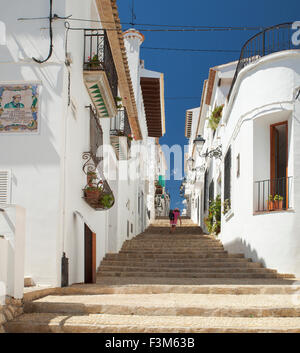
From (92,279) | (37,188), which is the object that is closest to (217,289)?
(92,279)

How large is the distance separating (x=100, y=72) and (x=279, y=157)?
4690 millimetres

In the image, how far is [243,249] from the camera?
13.8m

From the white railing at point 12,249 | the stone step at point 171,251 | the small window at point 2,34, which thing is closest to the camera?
the white railing at point 12,249

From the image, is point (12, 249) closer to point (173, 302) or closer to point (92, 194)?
point (173, 302)

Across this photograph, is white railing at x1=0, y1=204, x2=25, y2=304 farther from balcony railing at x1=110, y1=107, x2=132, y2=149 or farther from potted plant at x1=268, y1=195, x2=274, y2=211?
balcony railing at x1=110, y1=107, x2=132, y2=149

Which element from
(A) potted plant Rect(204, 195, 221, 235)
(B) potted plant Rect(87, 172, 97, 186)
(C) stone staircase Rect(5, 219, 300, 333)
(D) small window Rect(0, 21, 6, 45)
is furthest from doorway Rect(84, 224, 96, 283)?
(A) potted plant Rect(204, 195, 221, 235)

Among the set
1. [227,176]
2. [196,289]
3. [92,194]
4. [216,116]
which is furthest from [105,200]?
[216,116]

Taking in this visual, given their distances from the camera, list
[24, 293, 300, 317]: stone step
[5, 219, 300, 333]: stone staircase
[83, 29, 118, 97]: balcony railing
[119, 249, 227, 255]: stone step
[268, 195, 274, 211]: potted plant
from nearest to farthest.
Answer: [5, 219, 300, 333]: stone staircase, [24, 293, 300, 317]: stone step, [83, 29, 118, 97]: balcony railing, [268, 195, 274, 211]: potted plant, [119, 249, 227, 255]: stone step

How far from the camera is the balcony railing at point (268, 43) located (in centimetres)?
1245

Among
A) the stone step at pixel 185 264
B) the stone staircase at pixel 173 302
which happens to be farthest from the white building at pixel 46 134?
the stone step at pixel 185 264

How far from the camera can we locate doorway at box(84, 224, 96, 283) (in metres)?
10.8

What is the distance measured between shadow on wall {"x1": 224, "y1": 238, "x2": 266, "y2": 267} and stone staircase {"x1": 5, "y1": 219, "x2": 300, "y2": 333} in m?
0.17

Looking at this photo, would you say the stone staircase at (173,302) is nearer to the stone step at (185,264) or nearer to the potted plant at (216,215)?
the stone step at (185,264)

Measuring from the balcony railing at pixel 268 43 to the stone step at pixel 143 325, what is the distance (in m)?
7.39
